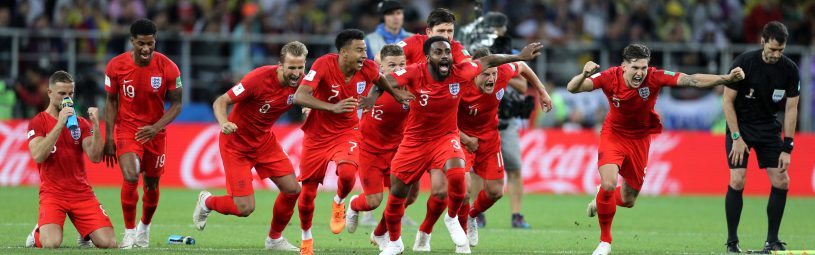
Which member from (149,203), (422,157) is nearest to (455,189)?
(422,157)

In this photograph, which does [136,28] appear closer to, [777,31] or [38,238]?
[38,238]

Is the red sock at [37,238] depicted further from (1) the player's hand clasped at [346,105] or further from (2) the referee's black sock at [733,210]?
(2) the referee's black sock at [733,210]

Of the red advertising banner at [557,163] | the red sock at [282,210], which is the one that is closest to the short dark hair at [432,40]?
the red sock at [282,210]

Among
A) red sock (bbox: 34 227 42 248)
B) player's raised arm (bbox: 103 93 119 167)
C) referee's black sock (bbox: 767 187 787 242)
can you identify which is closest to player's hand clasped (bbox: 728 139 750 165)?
referee's black sock (bbox: 767 187 787 242)

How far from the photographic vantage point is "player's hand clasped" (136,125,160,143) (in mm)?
13000

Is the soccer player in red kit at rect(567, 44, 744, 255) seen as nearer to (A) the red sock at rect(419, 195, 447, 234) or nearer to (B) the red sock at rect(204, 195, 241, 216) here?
(A) the red sock at rect(419, 195, 447, 234)

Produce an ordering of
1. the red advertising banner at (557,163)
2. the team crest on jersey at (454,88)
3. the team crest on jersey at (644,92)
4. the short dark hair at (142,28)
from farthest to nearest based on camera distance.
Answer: the red advertising banner at (557,163)
the team crest on jersey at (644,92)
the short dark hair at (142,28)
the team crest on jersey at (454,88)

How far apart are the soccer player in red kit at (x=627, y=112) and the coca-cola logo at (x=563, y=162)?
10224 millimetres

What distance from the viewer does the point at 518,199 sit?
1708 cm

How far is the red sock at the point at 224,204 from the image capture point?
13.1m

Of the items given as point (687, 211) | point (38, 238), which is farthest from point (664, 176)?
point (38, 238)

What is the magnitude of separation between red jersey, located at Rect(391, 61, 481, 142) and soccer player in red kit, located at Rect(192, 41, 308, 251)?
4.15ft

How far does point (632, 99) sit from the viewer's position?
13000 mm

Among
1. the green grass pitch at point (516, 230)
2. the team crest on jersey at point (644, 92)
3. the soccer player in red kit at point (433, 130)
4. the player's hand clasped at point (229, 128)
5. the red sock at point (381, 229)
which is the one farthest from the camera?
the green grass pitch at point (516, 230)
